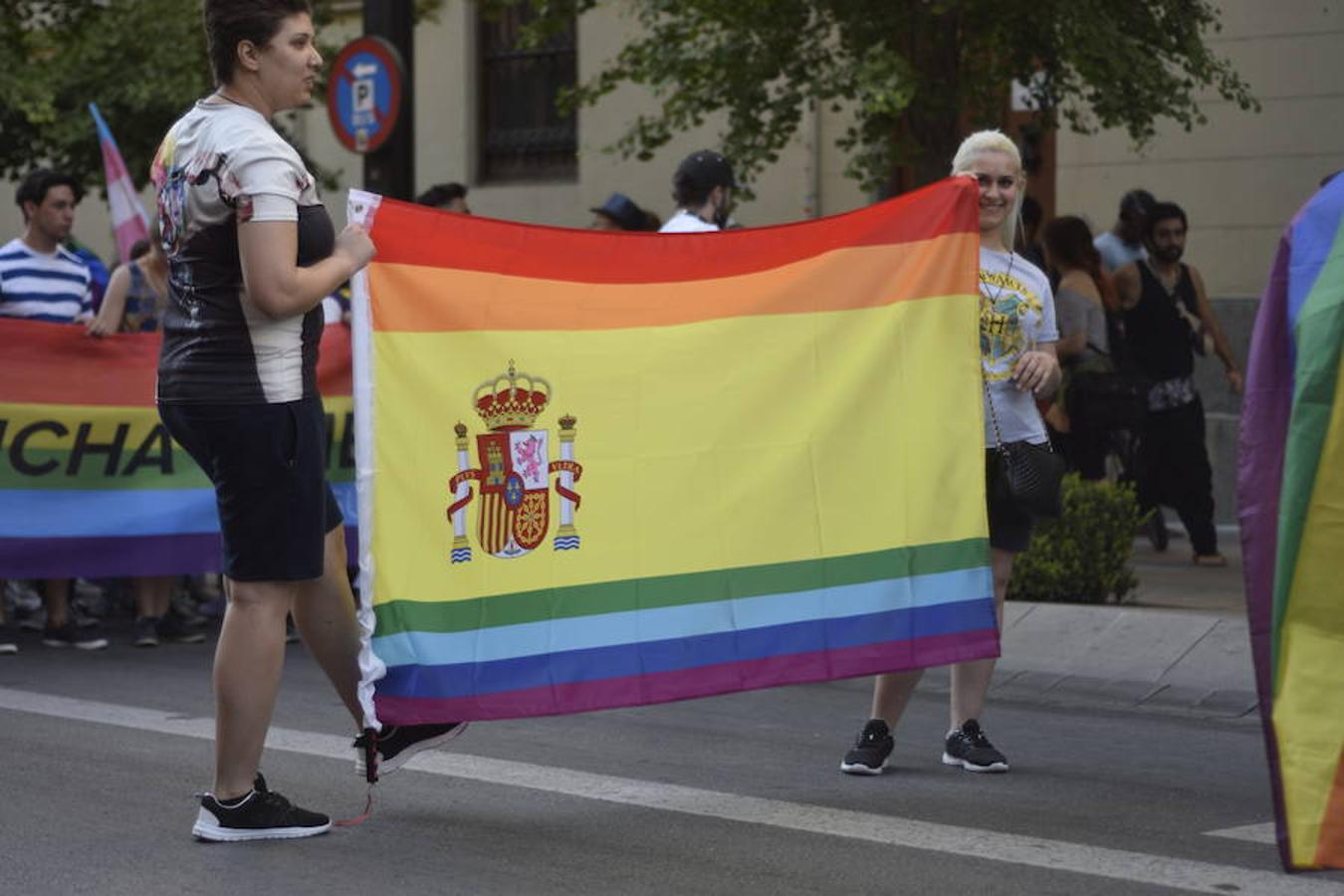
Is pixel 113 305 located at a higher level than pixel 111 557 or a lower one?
higher

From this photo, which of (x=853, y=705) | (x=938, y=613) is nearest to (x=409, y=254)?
(x=938, y=613)

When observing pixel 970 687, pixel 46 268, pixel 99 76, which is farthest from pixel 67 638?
pixel 99 76

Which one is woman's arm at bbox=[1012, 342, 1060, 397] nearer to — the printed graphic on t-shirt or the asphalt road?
the printed graphic on t-shirt

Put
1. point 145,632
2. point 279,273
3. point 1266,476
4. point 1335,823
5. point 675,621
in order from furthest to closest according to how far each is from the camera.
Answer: point 145,632 → point 675,621 → point 279,273 → point 1266,476 → point 1335,823

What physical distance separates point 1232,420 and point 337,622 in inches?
383

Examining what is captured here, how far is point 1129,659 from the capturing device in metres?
8.80

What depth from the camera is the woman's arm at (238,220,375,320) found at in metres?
5.52

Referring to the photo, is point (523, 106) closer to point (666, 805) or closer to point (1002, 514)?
point (1002, 514)

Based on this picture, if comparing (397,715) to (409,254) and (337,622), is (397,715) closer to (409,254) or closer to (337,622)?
(337,622)

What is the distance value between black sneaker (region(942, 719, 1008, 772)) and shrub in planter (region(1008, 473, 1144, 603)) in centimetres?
271

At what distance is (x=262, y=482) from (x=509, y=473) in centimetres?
63

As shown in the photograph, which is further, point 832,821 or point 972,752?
point 972,752

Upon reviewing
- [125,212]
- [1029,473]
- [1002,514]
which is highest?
[125,212]

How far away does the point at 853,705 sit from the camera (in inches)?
331
